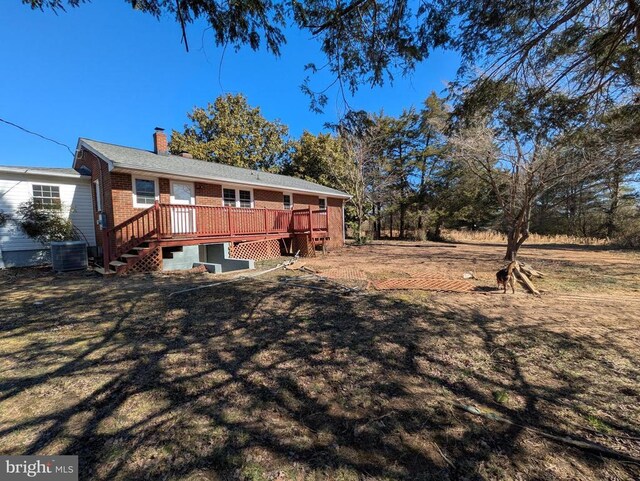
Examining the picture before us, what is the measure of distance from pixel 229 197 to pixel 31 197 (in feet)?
21.1

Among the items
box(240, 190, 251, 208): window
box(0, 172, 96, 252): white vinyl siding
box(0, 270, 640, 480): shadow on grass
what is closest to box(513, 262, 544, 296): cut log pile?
box(0, 270, 640, 480): shadow on grass

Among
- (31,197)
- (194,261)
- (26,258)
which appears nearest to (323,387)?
(194,261)

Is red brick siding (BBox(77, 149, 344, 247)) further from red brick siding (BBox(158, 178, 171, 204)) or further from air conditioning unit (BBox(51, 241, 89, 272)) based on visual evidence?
air conditioning unit (BBox(51, 241, 89, 272))

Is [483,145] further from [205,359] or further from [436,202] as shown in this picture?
[436,202]

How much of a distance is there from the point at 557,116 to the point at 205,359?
6.90 metres

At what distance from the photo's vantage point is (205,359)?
3.19 m

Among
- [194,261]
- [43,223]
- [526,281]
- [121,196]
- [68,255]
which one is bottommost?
[526,281]

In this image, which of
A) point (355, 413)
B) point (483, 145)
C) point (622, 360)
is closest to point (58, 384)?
point (355, 413)

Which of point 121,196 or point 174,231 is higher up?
point 121,196

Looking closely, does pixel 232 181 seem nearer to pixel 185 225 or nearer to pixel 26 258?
pixel 185 225

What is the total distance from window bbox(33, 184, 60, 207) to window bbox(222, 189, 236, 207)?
562cm

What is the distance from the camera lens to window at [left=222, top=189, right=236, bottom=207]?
12.0 metres

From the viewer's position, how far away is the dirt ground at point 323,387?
73.2 inches

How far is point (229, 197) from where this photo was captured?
12203 mm
